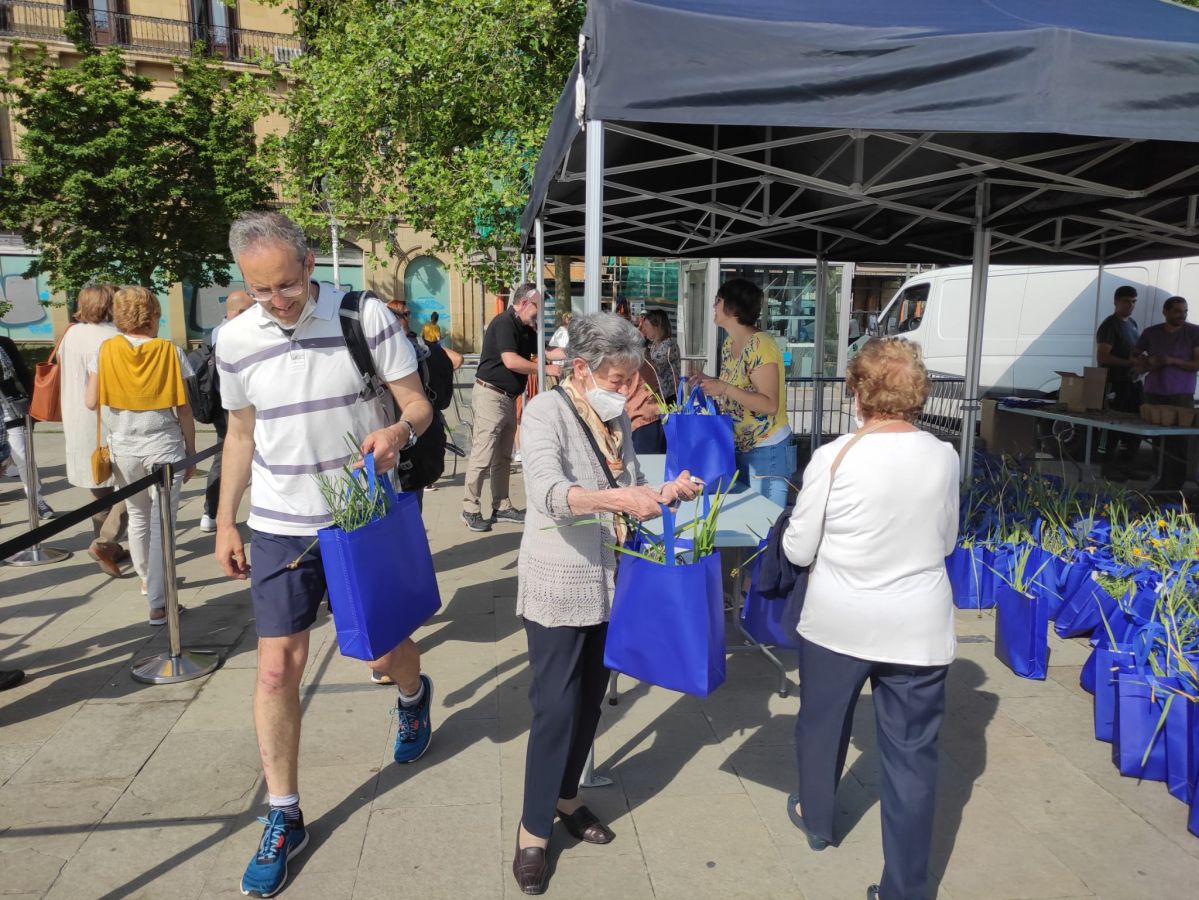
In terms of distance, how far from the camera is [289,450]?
251 centimetres

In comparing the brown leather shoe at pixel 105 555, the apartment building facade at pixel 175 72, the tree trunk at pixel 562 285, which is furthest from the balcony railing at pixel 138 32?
the brown leather shoe at pixel 105 555

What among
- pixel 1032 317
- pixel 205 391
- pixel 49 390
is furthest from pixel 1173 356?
pixel 49 390

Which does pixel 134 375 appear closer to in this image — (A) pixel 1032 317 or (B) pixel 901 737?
(B) pixel 901 737

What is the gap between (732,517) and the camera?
144 inches

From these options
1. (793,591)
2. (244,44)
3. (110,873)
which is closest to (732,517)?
(793,591)

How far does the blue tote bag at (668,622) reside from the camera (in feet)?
7.11

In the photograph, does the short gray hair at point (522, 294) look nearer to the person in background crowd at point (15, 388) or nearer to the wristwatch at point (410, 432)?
the person in background crowd at point (15, 388)

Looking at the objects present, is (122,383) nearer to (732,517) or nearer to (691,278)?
(732,517)

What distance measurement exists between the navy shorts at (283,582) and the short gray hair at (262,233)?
840 millimetres

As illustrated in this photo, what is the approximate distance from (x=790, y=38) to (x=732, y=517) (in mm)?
1894

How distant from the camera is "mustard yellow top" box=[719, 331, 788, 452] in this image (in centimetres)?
400

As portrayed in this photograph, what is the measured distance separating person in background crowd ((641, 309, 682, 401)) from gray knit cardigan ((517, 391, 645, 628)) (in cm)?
466

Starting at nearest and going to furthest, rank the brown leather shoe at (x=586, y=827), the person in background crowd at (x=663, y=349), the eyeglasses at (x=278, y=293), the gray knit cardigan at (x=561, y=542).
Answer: the gray knit cardigan at (x=561, y=542) → the eyeglasses at (x=278, y=293) → the brown leather shoe at (x=586, y=827) → the person in background crowd at (x=663, y=349)

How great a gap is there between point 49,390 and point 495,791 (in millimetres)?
4147
